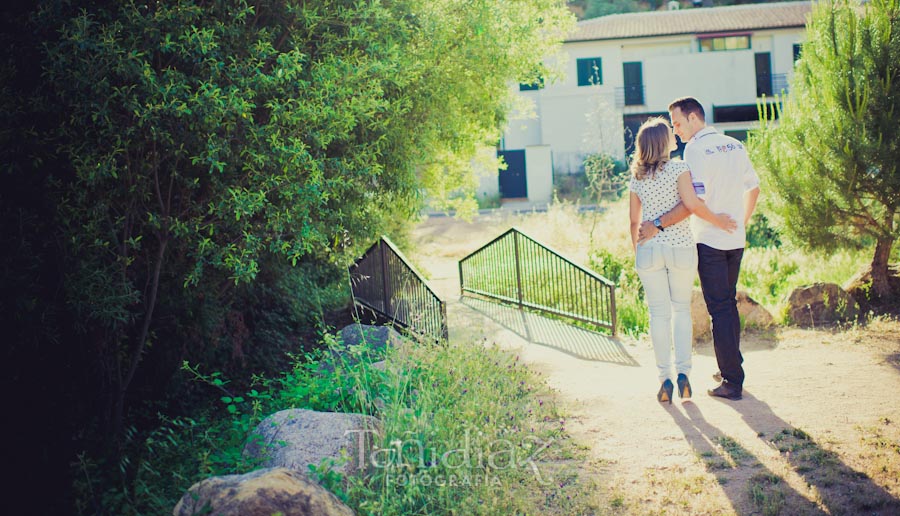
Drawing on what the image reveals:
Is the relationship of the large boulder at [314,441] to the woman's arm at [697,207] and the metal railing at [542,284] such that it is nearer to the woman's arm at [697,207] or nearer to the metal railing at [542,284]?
the woman's arm at [697,207]

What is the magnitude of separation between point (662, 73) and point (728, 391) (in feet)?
84.5

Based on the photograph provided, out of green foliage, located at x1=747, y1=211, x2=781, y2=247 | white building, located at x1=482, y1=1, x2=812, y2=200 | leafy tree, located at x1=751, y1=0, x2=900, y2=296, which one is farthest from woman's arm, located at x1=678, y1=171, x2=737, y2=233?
white building, located at x1=482, y1=1, x2=812, y2=200

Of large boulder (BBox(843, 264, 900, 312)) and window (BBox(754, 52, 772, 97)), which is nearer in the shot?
large boulder (BBox(843, 264, 900, 312))

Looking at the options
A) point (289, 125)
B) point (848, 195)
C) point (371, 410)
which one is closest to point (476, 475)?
point (371, 410)

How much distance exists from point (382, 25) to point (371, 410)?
2970 mm

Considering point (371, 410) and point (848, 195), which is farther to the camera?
point (848, 195)

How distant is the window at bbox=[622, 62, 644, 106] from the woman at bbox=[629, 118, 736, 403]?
2610 cm

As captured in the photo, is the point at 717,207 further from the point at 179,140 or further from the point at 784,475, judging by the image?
the point at 179,140

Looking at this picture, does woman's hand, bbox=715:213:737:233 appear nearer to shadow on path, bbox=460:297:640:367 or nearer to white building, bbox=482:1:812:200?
shadow on path, bbox=460:297:640:367

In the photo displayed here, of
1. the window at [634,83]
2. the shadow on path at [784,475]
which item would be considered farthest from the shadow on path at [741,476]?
the window at [634,83]

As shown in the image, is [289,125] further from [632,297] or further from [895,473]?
[632,297]

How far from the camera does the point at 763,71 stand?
2931cm

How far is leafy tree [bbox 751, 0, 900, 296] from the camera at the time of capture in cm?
757

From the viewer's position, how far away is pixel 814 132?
8.06 metres
